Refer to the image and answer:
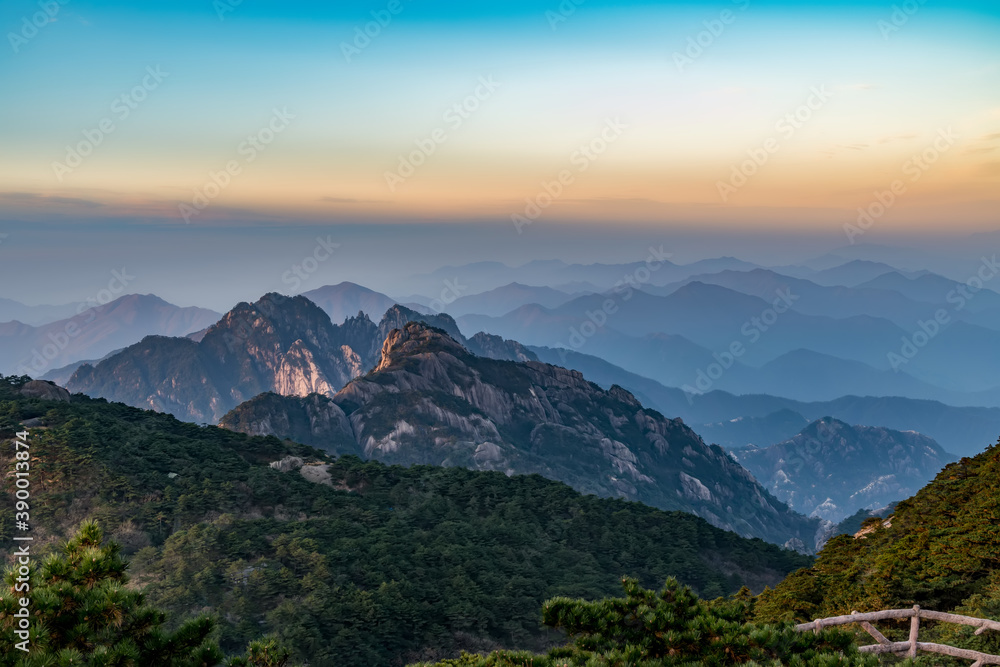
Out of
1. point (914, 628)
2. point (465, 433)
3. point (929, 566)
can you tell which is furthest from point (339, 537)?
point (465, 433)

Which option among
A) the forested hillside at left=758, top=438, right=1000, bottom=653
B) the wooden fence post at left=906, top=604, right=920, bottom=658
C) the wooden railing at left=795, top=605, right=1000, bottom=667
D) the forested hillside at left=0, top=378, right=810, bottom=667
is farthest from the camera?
the forested hillside at left=0, top=378, right=810, bottom=667

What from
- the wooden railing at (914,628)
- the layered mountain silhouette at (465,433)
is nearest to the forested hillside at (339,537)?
the wooden railing at (914,628)

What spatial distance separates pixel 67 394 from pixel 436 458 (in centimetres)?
9744

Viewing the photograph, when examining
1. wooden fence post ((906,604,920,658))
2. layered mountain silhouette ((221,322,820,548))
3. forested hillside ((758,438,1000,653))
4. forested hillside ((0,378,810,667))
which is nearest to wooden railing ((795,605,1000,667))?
wooden fence post ((906,604,920,658))

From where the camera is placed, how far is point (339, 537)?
4388cm

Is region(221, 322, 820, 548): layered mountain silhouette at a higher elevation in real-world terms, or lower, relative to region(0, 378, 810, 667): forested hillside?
higher

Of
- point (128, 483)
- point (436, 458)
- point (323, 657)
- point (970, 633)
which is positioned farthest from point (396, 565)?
point (436, 458)

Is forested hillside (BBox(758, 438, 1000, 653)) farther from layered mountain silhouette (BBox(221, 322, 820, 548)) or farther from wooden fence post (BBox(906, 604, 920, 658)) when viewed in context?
layered mountain silhouette (BBox(221, 322, 820, 548))

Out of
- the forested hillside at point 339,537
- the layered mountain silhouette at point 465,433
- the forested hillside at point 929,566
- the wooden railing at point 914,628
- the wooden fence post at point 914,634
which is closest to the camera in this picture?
the wooden railing at point 914,628

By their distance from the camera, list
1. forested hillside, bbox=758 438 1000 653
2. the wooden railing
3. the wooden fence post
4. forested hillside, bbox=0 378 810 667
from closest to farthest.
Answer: the wooden railing → the wooden fence post → forested hillside, bbox=758 438 1000 653 → forested hillside, bbox=0 378 810 667

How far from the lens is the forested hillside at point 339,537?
118 ft

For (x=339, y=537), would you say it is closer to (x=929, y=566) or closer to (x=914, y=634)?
(x=929, y=566)

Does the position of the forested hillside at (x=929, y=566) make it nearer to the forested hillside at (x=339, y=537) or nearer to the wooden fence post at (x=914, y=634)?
the wooden fence post at (x=914, y=634)

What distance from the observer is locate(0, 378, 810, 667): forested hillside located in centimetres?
3606
